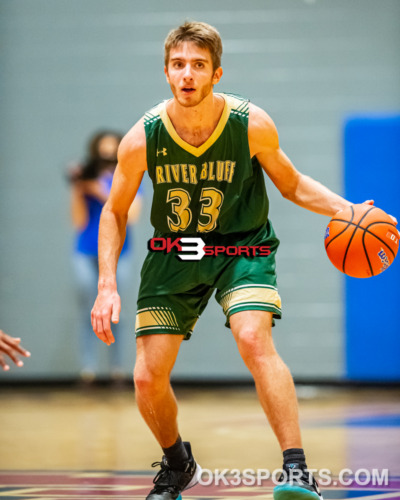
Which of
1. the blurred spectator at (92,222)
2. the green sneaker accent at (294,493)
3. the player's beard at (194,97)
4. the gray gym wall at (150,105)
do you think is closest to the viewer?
the green sneaker accent at (294,493)

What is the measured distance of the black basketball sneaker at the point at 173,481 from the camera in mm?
3531

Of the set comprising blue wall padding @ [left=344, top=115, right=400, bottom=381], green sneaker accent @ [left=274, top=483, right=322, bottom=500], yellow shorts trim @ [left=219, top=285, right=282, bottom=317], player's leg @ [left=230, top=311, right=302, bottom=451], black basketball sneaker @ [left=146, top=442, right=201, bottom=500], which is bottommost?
green sneaker accent @ [left=274, top=483, right=322, bottom=500]

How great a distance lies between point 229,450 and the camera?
5.05 metres

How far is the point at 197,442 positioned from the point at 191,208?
2145mm

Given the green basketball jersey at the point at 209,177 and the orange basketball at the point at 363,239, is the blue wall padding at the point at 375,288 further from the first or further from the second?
the green basketball jersey at the point at 209,177

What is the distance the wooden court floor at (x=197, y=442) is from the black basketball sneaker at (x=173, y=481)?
119 mm

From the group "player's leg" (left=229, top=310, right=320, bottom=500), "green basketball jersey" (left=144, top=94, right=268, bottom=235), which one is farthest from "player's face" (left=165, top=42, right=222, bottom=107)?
"player's leg" (left=229, top=310, right=320, bottom=500)

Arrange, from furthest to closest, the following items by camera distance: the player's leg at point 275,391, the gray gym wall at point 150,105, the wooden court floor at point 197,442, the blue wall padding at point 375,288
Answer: the gray gym wall at point 150,105, the blue wall padding at point 375,288, the wooden court floor at point 197,442, the player's leg at point 275,391

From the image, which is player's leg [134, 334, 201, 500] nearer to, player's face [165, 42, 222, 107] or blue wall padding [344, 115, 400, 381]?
player's face [165, 42, 222, 107]

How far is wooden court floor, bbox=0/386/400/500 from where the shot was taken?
13.0 ft

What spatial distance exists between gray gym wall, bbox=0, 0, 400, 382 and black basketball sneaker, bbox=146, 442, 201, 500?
15.2ft

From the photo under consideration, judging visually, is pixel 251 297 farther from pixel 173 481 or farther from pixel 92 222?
pixel 92 222

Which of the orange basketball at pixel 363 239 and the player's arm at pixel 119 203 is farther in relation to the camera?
the orange basketball at pixel 363 239

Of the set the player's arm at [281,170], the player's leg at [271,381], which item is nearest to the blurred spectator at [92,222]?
the player's arm at [281,170]
